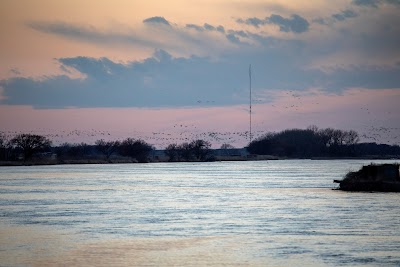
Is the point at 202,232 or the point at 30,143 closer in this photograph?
the point at 202,232

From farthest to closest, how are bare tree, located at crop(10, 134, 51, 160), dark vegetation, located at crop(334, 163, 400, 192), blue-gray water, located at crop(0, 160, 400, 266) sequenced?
bare tree, located at crop(10, 134, 51, 160) < dark vegetation, located at crop(334, 163, 400, 192) < blue-gray water, located at crop(0, 160, 400, 266)

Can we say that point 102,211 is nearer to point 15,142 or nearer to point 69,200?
point 69,200

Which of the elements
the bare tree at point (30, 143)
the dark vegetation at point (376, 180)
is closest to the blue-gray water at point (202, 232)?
the dark vegetation at point (376, 180)

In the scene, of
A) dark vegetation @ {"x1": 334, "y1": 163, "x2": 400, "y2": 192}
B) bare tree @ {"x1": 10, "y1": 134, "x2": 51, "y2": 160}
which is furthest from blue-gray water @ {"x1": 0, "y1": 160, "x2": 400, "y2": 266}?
bare tree @ {"x1": 10, "y1": 134, "x2": 51, "y2": 160}

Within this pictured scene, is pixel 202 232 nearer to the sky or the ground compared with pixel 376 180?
nearer to the ground

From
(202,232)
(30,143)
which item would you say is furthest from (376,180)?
(30,143)

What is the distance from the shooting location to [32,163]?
7116 inches

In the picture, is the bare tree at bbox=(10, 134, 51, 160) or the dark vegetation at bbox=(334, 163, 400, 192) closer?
the dark vegetation at bbox=(334, 163, 400, 192)

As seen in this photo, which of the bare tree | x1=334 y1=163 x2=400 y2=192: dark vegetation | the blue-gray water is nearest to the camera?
the blue-gray water

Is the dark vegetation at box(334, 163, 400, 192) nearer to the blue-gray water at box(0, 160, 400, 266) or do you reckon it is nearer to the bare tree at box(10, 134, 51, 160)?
the blue-gray water at box(0, 160, 400, 266)

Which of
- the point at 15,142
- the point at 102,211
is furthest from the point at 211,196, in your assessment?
the point at 15,142

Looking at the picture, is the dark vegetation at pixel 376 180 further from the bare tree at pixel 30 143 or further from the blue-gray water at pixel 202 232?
the bare tree at pixel 30 143

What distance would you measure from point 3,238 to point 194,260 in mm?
9019

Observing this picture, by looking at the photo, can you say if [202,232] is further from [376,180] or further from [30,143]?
[30,143]
